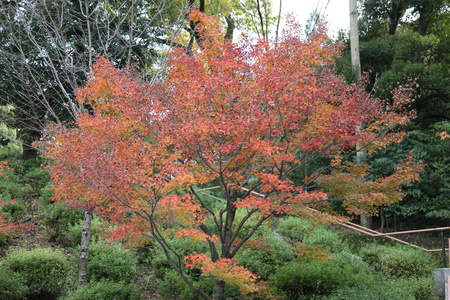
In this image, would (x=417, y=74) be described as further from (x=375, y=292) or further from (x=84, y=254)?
(x=84, y=254)

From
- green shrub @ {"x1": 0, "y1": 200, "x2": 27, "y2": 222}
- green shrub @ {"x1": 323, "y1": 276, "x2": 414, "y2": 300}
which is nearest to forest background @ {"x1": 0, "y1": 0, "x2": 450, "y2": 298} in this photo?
green shrub @ {"x1": 0, "y1": 200, "x2": 27, "y2": 222}

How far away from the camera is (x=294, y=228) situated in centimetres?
1135

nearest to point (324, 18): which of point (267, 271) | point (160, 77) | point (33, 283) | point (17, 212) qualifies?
point (160, 77)

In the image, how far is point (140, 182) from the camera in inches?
208

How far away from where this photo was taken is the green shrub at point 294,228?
36.2 ft

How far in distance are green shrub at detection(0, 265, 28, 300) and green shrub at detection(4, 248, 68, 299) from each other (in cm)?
14

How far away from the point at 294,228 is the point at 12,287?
7.75m

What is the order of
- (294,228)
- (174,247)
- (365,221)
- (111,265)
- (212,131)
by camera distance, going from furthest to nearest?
(365,221) → (294,228) → (174,247) → (111,265) → (212,131)

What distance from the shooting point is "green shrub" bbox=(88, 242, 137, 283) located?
27.7ft

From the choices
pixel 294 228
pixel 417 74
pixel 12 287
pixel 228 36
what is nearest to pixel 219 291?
pixel 12 287

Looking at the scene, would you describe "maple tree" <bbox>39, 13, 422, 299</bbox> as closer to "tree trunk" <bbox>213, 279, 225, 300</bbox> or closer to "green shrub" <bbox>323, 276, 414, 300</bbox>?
"tree trunk" <bbox>213, 279, 225, 300</bbox>

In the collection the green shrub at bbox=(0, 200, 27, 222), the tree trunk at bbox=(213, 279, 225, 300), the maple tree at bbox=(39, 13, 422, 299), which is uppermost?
the maple tree at bbox=(39, 13, 422, 299)

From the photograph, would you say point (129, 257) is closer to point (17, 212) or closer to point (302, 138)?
point (17, 212)

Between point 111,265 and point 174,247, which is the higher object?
point 174,247
